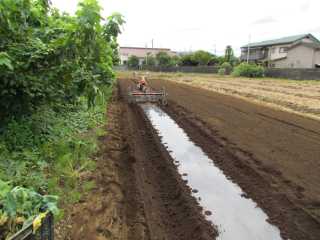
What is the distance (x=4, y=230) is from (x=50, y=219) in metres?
0.34

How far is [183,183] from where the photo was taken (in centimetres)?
438

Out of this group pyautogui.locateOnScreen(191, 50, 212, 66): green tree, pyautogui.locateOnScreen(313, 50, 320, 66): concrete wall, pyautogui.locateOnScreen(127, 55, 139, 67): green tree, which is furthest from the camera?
pyautogui.locateOnScreen(127, 55, 139, 67): green tree

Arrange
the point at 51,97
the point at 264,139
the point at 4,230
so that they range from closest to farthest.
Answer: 1. the point at 4,230
2. the point at 51,97
3. the point at 264,139

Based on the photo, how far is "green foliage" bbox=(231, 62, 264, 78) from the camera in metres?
30.5

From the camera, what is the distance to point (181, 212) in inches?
140

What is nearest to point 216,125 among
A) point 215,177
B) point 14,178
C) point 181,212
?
point 215,177

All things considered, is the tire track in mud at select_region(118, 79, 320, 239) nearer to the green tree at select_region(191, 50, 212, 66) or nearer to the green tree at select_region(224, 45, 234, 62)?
the green tree at select_region(191, 50, 212, 66)

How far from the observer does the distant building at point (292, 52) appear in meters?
34.8

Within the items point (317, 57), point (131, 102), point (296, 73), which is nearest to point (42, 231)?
point (131, 102)

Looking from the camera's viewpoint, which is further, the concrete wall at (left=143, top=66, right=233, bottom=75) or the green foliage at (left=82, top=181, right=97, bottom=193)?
the concrete wall at (left=143, top=66, right=233, bottom=75)

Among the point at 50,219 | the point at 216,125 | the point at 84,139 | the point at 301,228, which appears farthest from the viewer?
the point at 216,125

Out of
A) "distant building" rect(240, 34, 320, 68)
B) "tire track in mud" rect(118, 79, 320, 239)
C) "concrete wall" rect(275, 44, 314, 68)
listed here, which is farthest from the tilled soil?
"concrete wall" rect(275, 44, 314, 68)

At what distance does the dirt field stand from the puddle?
0.50 ft

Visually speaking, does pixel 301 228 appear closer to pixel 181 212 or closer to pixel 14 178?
pixel 181 212
